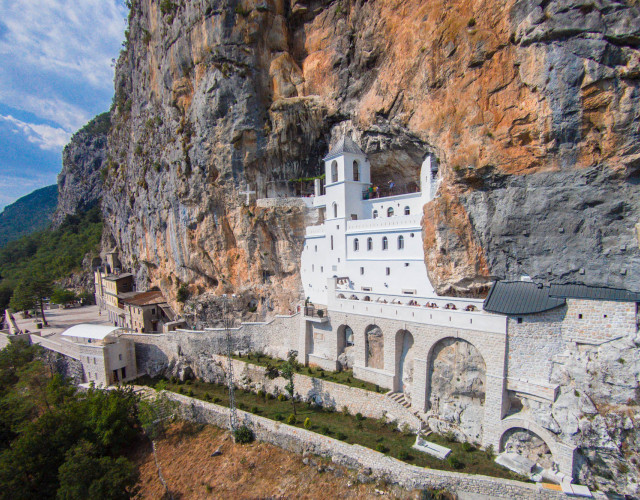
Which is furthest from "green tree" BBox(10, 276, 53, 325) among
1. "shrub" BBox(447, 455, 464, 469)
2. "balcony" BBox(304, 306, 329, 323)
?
"shrub" BBox(447, 455, 464, 469)

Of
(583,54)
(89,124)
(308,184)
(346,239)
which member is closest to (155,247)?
(308,184)

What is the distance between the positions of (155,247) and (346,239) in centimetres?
2927

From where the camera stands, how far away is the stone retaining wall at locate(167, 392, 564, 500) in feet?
48.7

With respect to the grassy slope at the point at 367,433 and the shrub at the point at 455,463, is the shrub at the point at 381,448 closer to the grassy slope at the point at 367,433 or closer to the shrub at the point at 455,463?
the grassy slope at the point at 367,433

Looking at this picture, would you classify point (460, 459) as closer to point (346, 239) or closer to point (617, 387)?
point (617, 387)

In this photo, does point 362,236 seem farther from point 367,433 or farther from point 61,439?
point 61,439

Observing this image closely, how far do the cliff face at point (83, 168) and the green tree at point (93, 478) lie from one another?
8807cm

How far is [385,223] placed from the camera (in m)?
25.6

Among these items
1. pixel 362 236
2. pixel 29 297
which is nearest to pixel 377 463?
pixel 362 236

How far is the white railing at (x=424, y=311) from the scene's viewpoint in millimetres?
17641

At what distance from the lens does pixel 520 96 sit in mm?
17688

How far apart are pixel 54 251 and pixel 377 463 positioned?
9476 cm

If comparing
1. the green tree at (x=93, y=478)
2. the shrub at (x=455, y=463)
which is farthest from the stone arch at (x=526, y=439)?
the green tree at (x=93, y=478)

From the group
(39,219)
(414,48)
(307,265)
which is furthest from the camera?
(39,219)
